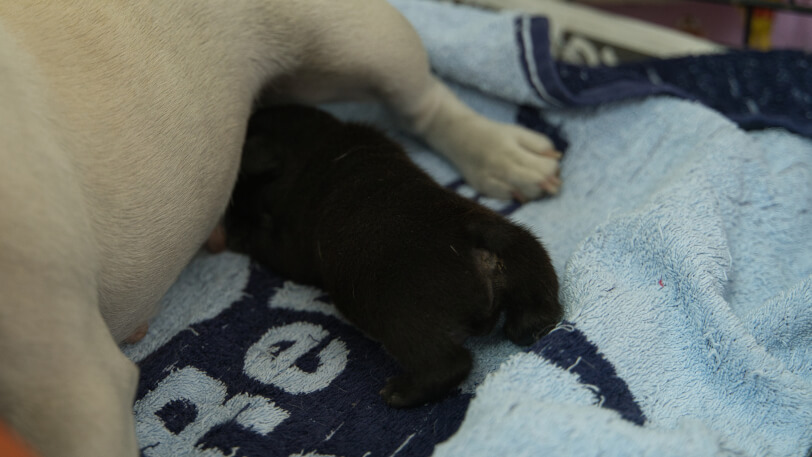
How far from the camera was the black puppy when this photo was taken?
100 centimetres

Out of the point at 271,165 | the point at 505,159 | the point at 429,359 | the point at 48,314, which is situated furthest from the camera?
the point at 505,159

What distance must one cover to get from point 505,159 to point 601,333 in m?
0.58

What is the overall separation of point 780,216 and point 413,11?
100cm

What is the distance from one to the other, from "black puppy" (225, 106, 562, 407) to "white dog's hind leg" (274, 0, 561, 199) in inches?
8.0

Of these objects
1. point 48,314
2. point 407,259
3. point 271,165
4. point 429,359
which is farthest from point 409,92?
point 48,314

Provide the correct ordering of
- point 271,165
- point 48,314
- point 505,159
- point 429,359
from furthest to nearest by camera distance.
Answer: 1. point 505,159
2. point 271,165
3. point 429,359
4. point 48,314

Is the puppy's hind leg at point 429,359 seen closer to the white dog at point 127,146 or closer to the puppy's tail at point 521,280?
the puppy's tail at point 521,280

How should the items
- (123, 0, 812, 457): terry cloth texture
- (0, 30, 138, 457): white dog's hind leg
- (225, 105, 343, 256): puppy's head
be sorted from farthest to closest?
(225, 105, 343, 256): puppy's head
(123, 0, 812, 457): terry cloth texture
(0, 30, 138, 457): white dog's hind leg

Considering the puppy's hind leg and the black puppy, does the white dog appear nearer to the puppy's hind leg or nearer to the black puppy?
the black puppy

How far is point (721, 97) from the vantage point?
67.3 inches

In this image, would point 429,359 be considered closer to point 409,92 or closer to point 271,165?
point 271,165

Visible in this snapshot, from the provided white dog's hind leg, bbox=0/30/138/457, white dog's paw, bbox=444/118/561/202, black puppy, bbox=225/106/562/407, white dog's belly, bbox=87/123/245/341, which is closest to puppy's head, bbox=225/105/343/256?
black puppy, bbox=225/106/562/407

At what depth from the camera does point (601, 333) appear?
103 cm

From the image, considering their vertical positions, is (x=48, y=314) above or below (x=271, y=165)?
above
